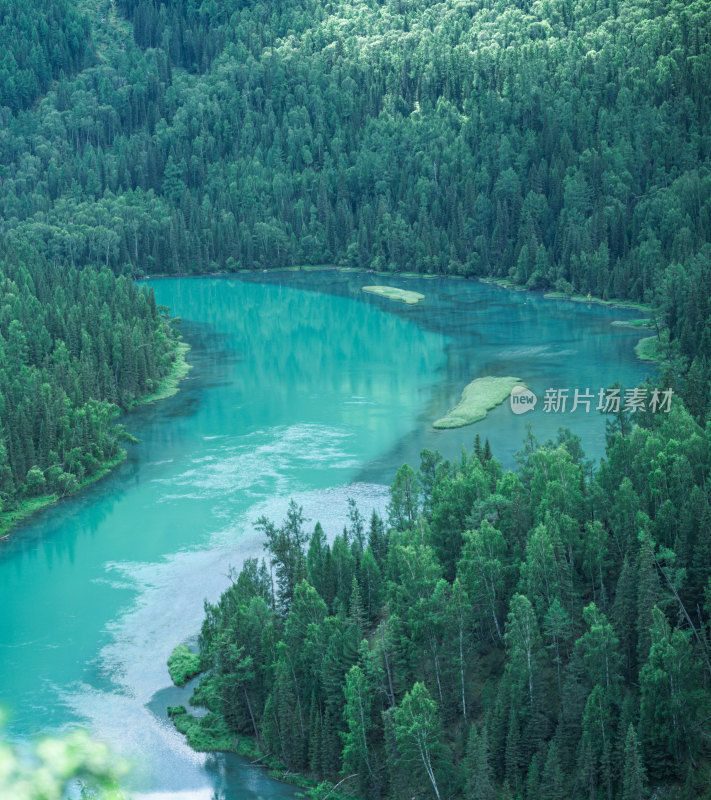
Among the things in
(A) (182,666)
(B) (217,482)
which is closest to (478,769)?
(A) (182,666)

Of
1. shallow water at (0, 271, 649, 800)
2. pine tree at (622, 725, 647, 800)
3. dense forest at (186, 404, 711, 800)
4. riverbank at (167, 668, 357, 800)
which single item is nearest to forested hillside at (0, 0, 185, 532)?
shallow water at (0, 271, 649, 800)

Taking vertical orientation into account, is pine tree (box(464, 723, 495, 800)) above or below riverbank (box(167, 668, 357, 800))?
above

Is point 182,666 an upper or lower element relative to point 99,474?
lower

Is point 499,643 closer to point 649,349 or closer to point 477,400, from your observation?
point 477,400

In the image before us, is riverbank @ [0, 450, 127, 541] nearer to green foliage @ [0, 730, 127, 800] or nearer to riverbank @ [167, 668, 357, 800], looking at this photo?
green foliage @ [0, 730, 127, 800]

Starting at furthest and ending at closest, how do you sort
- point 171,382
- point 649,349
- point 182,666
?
point 649,349
point 171,382
point 182,666

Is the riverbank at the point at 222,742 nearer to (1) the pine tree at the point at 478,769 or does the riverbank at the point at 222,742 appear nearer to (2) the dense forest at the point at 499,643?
(2) the dense forest at the point at 499,643
